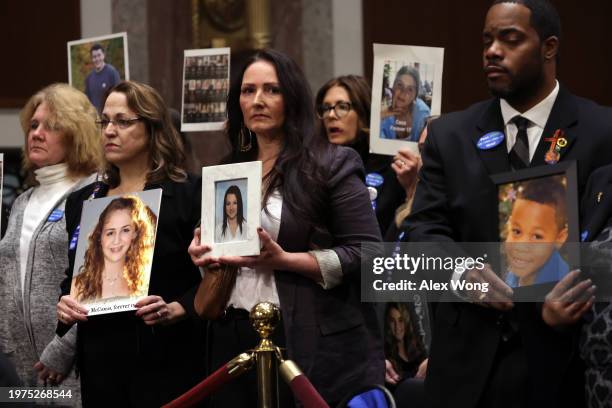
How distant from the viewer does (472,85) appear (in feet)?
27.0

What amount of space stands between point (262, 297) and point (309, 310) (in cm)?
16

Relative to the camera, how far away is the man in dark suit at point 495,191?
122 inches

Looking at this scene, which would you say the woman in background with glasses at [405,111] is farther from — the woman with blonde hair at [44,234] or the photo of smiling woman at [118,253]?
the photo of smiling woman at [118,253]

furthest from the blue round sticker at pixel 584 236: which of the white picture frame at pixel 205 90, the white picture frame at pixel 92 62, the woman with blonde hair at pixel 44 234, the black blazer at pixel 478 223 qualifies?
the white picture frame at pixel 92 62

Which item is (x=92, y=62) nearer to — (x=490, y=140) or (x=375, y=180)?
(x=375, y=180)

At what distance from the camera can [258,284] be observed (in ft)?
12.6

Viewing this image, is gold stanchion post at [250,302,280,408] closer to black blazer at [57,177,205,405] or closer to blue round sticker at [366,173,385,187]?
black blazer at [57,177,205,405]

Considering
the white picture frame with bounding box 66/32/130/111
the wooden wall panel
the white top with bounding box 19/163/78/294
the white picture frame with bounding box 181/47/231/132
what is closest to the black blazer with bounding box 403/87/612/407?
the white top with bounding box 19/163/78/294

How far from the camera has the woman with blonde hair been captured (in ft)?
15.7

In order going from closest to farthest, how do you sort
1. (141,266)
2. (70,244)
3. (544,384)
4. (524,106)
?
(544,384) < (524,106) < (141,266) < (70,244)

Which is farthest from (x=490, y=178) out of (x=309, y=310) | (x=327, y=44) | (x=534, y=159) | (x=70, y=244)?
(x=327, y=44)

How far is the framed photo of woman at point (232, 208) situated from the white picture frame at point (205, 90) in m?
1.94

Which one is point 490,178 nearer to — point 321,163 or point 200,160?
point 321,163

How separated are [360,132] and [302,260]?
188 cm
